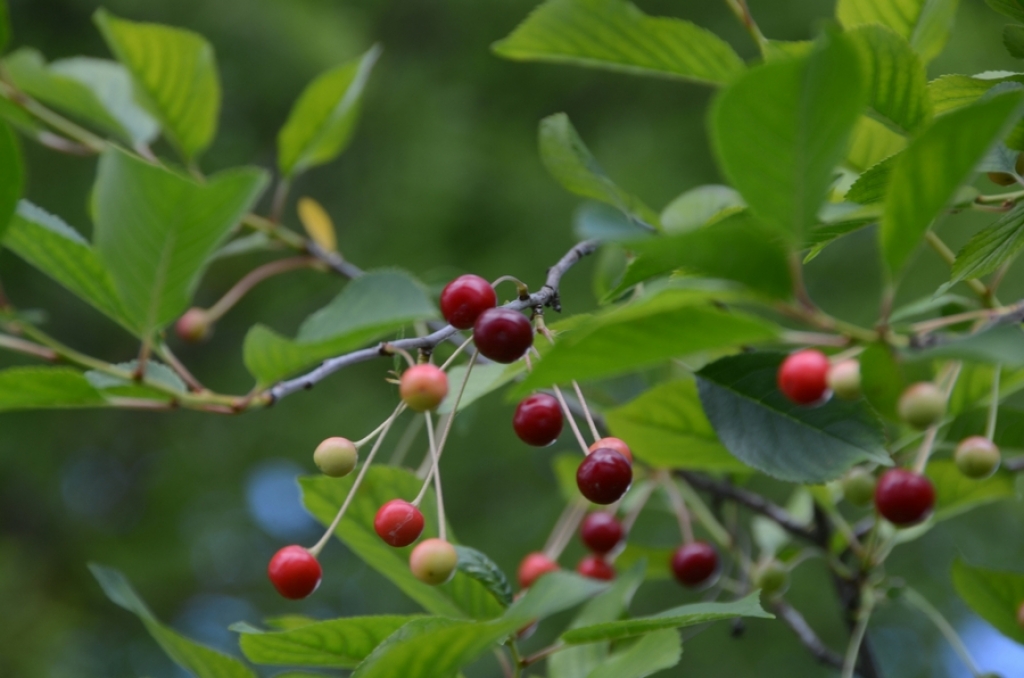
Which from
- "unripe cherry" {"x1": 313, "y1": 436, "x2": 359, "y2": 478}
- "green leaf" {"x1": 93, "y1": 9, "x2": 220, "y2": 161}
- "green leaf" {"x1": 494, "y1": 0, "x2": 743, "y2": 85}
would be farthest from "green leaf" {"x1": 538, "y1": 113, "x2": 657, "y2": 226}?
"green leaf" {"x1": 93, "y1": 9, "x2": 220, "y2": 161}

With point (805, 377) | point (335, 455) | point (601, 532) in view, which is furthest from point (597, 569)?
point (805, 377)

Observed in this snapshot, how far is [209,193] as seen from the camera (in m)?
0.54

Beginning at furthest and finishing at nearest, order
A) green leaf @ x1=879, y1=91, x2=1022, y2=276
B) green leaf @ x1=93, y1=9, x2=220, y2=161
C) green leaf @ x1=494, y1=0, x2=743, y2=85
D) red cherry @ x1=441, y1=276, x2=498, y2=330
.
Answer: green leaf @ x1=93, y1=9, x2=220, y2=161
green leaf @ x1=494, y1=0, x2=743, y2=85
red cherry @ x1=441, y1=276, x2=498, y2=330
green leaf @ x1=879, y1=91, x2=1022, y2=276

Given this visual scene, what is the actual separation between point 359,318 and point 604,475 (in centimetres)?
21

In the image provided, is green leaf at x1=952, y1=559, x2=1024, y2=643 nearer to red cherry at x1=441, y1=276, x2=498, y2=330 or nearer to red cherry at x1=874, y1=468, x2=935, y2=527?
red cherry at x1=874, y1=468, x2=935, y2=527

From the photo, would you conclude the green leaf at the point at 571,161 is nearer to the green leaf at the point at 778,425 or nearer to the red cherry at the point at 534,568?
the green leaf at the point at 778,425

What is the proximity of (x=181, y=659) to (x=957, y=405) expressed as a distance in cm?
71

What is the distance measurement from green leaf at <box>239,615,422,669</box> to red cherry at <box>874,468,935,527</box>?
0.32 m

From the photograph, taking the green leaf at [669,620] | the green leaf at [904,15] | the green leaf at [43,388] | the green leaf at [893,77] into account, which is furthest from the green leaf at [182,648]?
the green leaf at [904,15]

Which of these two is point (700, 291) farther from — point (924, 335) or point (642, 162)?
point (642, 162)

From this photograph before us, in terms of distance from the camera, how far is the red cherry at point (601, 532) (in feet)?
3.58

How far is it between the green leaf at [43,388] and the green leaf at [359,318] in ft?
0.39

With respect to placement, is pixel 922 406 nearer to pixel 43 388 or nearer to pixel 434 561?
pixel 434 561

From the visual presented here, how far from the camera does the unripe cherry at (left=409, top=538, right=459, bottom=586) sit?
0.63 m
